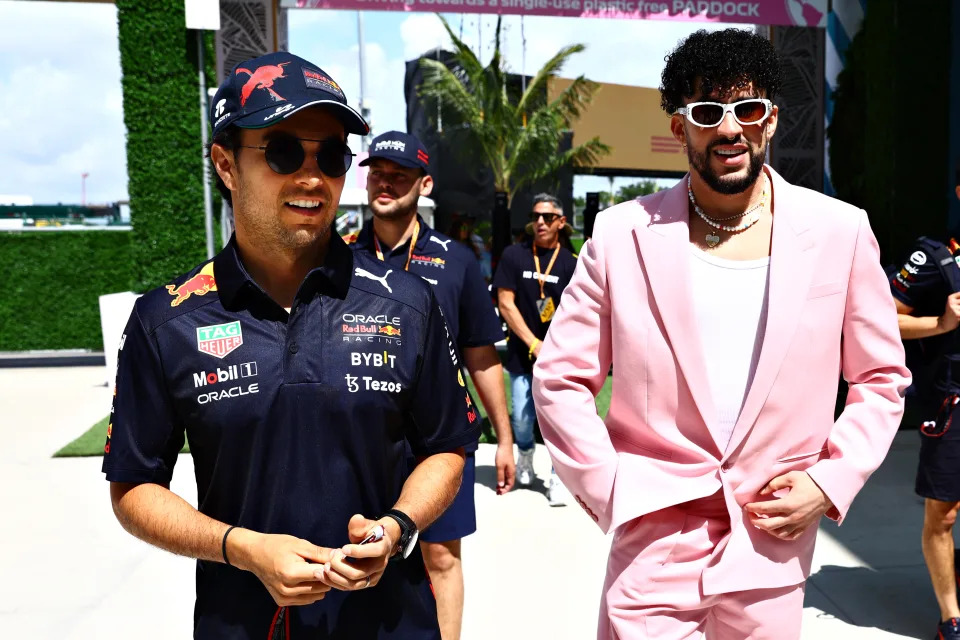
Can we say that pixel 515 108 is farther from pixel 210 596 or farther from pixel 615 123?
pixel 210 596

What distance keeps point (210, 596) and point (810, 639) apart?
10.7ft

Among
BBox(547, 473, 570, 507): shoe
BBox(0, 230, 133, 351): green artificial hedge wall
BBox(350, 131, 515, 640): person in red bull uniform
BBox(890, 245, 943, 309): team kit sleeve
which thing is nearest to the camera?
BBox(350, 131, 515, 640): person in red bull uniform

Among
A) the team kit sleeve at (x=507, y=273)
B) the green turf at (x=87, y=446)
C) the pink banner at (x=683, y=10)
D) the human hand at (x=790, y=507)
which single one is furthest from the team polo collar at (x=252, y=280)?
the pink banner at (x=683, y=10)

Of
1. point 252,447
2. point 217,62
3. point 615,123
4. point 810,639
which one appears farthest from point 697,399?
point 615,123

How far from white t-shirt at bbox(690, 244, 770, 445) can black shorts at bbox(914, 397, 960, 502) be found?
1.99 metres

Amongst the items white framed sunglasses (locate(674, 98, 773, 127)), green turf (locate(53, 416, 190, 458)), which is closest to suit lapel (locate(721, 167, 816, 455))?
white framed sunglasses (locate(674, 98, 773, 127))

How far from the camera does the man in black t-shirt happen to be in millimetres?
6633

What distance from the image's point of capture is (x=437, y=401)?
2012 mm

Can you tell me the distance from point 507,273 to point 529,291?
0.72 ft

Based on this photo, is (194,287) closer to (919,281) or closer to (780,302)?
(780,302)

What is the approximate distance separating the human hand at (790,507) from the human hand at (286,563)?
1.15 m

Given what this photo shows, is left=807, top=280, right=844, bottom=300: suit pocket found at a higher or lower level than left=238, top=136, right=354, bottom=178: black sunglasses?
lower

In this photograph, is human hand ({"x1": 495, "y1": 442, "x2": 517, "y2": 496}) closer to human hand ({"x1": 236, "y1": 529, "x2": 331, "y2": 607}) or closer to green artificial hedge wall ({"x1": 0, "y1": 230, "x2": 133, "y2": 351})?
human hand ({"x1": 236, "y1": 529, "x2": 331, "y2": 607})

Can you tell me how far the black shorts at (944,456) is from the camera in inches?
150
